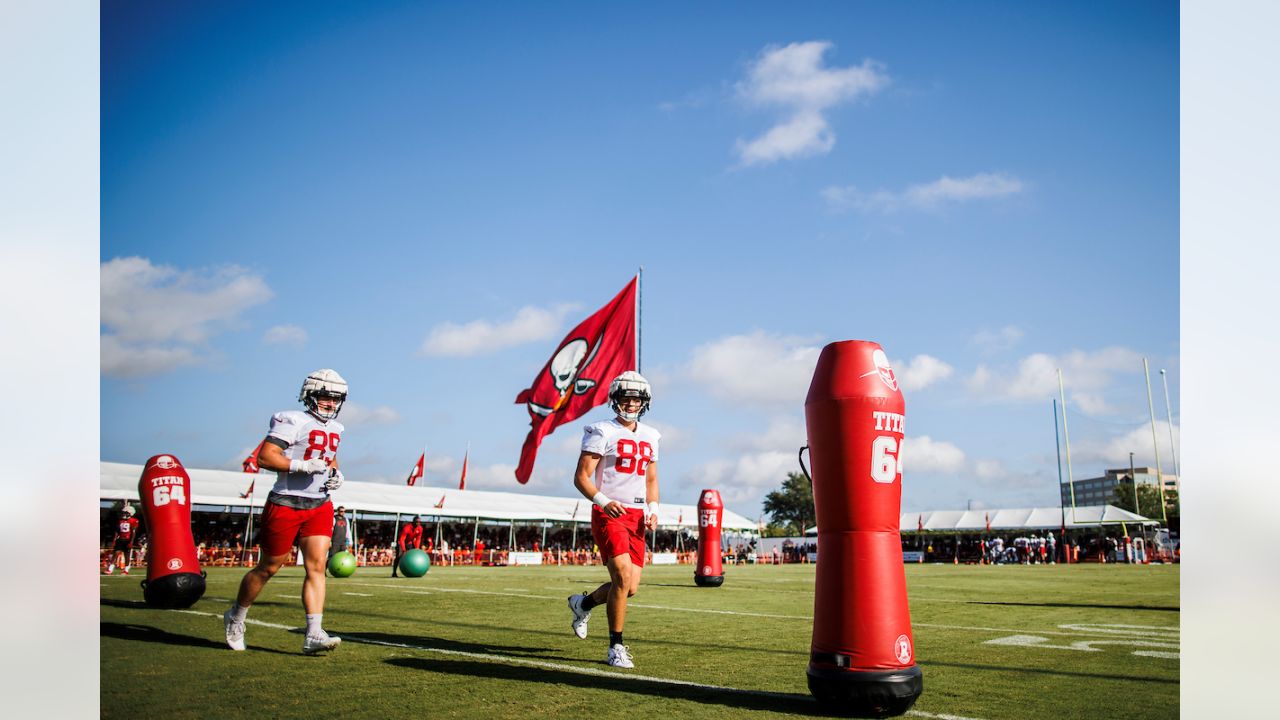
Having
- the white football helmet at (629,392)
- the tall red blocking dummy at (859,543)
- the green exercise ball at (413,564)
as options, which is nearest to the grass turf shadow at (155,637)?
the white football helmet at (629,392)

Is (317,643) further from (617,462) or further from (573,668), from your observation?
(617,462)

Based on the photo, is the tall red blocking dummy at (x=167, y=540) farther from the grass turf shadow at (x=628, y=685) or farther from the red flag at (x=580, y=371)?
the red flag at (x=580, y=371)

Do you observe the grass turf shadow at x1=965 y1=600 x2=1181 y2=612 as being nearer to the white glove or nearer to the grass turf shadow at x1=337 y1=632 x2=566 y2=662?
the grass turf shadow at x1=337 y1=632 x2=566 y2=662

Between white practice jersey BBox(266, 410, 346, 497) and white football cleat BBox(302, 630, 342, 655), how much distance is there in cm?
114

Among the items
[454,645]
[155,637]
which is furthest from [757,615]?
[155,637]

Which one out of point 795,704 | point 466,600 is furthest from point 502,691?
point 466,600

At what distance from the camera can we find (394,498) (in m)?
38.0

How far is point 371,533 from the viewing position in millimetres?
49000

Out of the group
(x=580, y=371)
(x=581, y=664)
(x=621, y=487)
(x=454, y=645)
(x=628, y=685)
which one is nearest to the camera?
(x=628, y=685)

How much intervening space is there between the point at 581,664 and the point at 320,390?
3.15 metres

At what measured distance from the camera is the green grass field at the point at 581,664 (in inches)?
196

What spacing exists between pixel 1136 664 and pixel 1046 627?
300 centimetres
